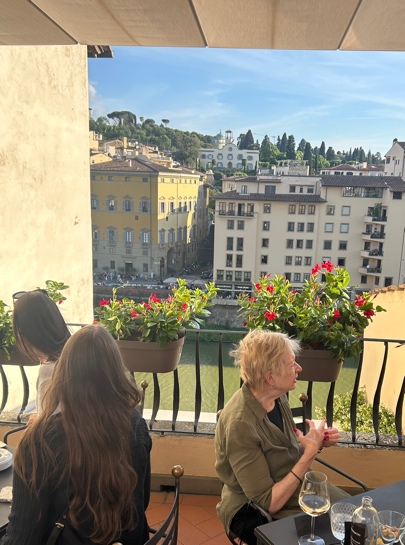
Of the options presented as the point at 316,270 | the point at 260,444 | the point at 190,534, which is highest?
the point at 316,270

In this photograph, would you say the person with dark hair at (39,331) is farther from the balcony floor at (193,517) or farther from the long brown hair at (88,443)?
the balcony floor at (193,517)

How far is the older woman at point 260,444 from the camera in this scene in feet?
4.95

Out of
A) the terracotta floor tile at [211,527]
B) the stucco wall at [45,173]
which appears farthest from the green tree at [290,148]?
the terracotta floor tile at [211,527]

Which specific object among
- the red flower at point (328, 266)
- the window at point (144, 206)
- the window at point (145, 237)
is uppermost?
the window at point (144, 206)

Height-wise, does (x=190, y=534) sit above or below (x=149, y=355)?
below

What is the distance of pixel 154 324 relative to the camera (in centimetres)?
218

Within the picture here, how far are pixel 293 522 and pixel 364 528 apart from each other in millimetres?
257

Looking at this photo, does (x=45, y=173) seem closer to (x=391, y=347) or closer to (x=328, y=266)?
(x=328, y=266)

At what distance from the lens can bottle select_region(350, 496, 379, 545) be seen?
3.71 ft

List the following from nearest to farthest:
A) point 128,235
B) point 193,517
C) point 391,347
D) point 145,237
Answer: point 193,517
point 391,347
point 128,235
point 145,237

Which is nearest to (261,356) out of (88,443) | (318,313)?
(318,313)

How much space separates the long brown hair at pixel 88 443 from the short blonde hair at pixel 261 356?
1.81ft

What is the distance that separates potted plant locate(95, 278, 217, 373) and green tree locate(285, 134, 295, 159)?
171 feet

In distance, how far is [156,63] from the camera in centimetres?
7144
